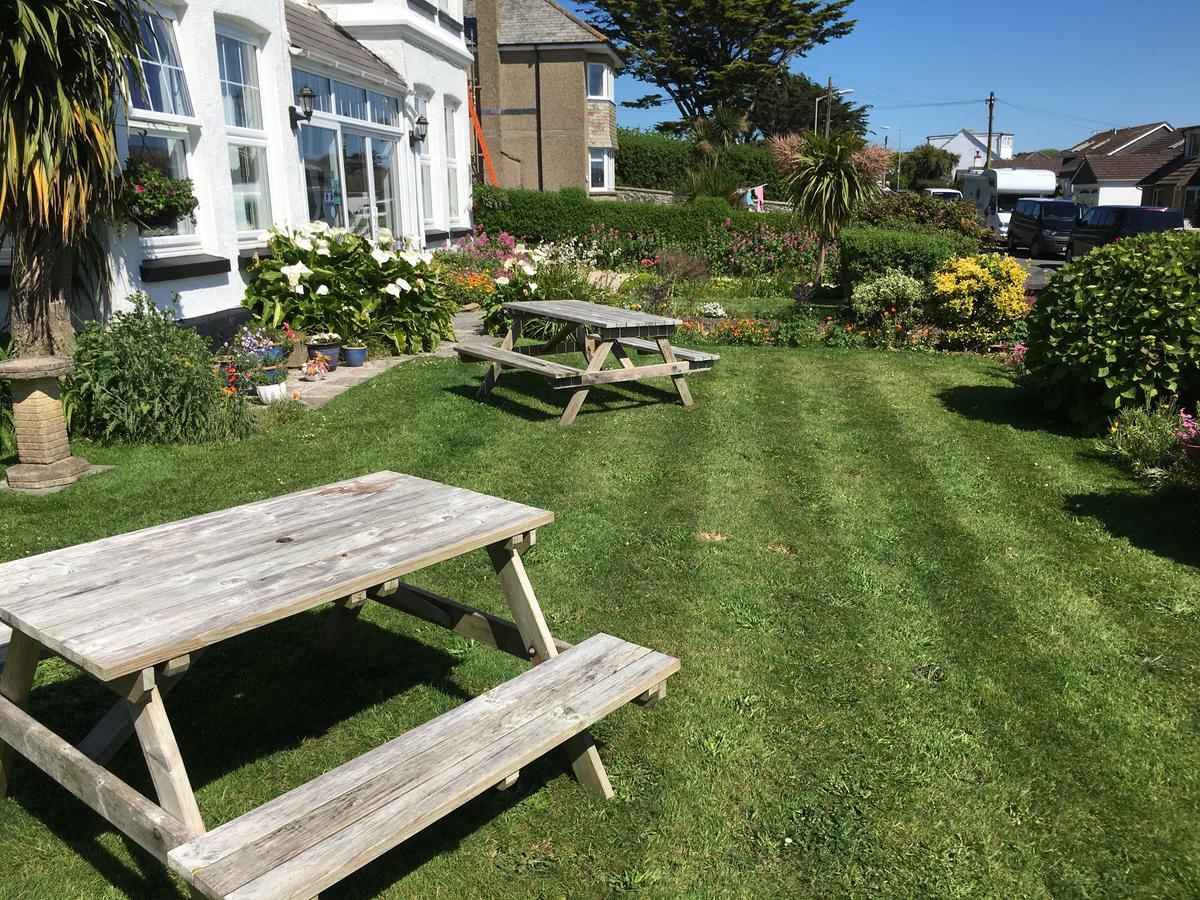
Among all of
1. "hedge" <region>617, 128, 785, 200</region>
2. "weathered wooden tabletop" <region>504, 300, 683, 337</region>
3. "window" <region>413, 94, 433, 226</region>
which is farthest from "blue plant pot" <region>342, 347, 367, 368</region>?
"hedge" <region>617, 128, 785, 200</region>

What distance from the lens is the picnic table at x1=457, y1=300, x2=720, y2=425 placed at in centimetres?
780

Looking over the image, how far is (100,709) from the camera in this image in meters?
3.58

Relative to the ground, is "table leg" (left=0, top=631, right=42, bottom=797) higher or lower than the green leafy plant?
lower

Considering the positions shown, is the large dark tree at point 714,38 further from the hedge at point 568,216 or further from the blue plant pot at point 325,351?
the blue plant pot at point 325,351

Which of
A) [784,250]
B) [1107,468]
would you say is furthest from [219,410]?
[784,250]

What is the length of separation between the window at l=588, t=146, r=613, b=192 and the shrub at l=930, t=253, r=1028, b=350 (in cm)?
2176

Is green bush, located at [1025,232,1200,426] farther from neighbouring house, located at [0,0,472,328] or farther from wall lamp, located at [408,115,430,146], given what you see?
wall lamp, located at [408,115,430,146]

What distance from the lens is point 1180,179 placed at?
46.4 meters

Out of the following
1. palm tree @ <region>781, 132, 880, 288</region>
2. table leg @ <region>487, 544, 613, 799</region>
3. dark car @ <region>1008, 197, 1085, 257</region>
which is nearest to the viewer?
table leg @ <region>487, 544, 613, 799</region>

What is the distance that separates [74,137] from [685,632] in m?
5.77

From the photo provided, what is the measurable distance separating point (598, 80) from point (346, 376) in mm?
24253

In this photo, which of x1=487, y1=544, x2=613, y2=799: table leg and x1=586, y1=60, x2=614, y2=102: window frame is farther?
x1=586, y1=60, x2=614, y2=102: window frame

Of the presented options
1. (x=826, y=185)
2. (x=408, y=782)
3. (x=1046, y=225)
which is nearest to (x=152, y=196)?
(x=408, y=782)

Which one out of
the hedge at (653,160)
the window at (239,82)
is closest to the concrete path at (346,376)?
the window at (239,82)
